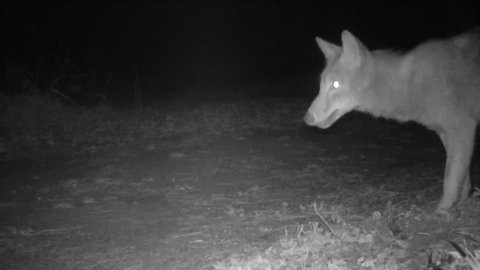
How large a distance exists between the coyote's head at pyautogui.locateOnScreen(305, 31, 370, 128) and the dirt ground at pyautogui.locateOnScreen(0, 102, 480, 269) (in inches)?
45.5

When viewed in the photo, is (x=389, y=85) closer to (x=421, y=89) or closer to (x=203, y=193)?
(x=421, y=89)

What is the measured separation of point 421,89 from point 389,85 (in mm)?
369

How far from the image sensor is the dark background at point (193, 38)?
16875 millimetres

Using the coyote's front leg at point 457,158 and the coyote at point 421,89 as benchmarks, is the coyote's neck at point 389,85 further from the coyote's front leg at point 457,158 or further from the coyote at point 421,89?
the coyote's front leg at point 457,158

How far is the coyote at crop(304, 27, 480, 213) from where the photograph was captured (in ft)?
20.0

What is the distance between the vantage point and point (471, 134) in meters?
6.11

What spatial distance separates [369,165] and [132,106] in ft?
28.3

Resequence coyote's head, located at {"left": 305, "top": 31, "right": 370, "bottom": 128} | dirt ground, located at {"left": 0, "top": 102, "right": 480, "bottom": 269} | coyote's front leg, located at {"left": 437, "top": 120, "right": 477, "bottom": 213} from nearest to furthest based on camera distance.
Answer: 1. dirt ground, located at {"left": 0, "top": 102, "right": 480, "bottom": 269}
2. coyote's front leg, located at {"left": 437, "top": 120, "right": 477, "bottom": 213}
3. coyote's head, located at {"left": 305, "top": 31, "right": 370, "bottom": 128}

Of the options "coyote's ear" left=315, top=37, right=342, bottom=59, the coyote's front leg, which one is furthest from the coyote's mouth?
the coyote's front leg

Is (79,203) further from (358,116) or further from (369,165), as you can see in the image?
(358,116)

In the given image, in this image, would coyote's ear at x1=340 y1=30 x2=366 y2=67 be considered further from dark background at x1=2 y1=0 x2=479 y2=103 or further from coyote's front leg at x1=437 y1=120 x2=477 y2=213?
dark background at x1=2 y1=0 x2=479 y2=103

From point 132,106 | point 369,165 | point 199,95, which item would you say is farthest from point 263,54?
point 369,165

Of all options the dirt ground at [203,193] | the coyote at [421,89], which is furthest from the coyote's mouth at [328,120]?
the dirt ground at [203,193]

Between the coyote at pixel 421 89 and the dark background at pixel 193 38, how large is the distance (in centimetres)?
1037
